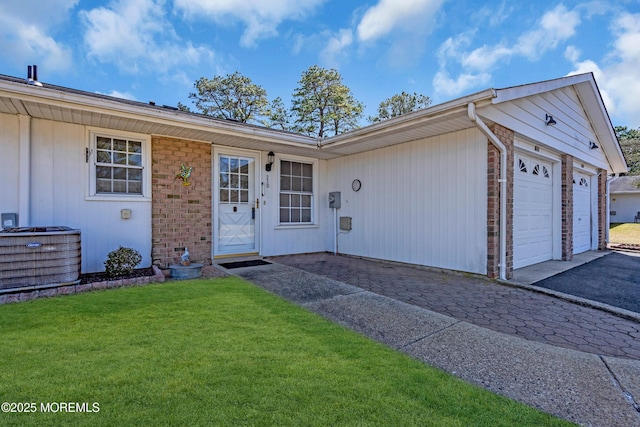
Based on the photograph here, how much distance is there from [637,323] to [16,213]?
28.1 ft

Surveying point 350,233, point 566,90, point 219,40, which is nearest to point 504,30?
point 566,90

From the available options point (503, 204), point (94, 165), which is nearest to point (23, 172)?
point (94, 165)

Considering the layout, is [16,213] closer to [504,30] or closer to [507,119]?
[507,119]

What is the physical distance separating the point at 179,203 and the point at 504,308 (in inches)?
231

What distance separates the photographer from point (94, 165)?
17.5ft

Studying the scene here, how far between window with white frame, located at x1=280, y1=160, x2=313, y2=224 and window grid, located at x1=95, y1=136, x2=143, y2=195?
323 cm

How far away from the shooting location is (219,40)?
1369cm

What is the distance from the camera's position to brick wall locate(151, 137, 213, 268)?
19.3ft

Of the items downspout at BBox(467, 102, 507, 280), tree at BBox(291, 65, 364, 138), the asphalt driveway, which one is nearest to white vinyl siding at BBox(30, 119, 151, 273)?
downspout at BBox(467, 102, 507, 280)

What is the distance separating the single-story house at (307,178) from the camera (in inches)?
191

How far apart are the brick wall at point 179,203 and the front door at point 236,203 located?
12.0 inches

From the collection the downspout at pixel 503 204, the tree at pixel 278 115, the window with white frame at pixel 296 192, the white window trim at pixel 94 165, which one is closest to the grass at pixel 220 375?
the white window trim at pixel 94 165

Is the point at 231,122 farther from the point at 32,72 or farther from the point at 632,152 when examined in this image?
the point at 632,152

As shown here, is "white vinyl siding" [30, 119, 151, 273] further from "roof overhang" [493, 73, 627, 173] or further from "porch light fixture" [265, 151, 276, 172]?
"roof overhang" [493, 73, 627, 173]
